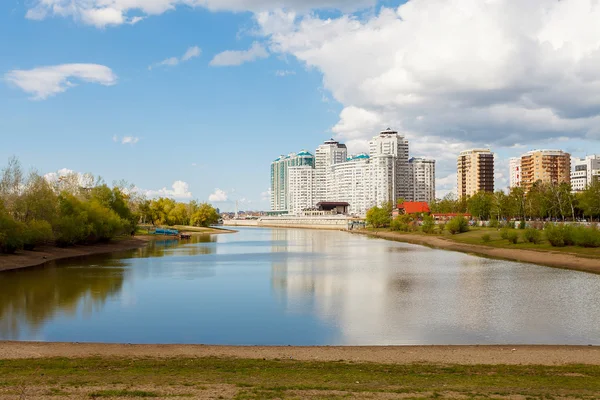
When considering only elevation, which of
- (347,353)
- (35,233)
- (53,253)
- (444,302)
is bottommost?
(444,302)

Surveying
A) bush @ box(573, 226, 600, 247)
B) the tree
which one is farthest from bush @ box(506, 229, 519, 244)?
the tree

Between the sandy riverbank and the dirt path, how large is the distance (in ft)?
111

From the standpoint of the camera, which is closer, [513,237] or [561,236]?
[561,236]

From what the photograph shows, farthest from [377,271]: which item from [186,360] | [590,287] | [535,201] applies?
[535,201]

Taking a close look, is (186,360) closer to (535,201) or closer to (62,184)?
(62,184)

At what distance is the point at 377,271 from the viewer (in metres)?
51.2

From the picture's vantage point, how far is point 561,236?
213 feet

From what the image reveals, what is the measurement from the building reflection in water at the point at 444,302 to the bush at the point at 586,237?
10992 mm

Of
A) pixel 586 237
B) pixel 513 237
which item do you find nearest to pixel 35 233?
pixel 586 237

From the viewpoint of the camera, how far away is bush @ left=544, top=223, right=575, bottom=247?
210 ft

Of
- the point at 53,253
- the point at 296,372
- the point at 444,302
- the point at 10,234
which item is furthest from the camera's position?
the point at 53,253

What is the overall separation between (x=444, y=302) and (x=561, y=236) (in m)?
39.3

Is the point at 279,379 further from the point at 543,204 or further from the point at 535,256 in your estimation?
the point at 543,204

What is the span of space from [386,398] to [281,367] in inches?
197
